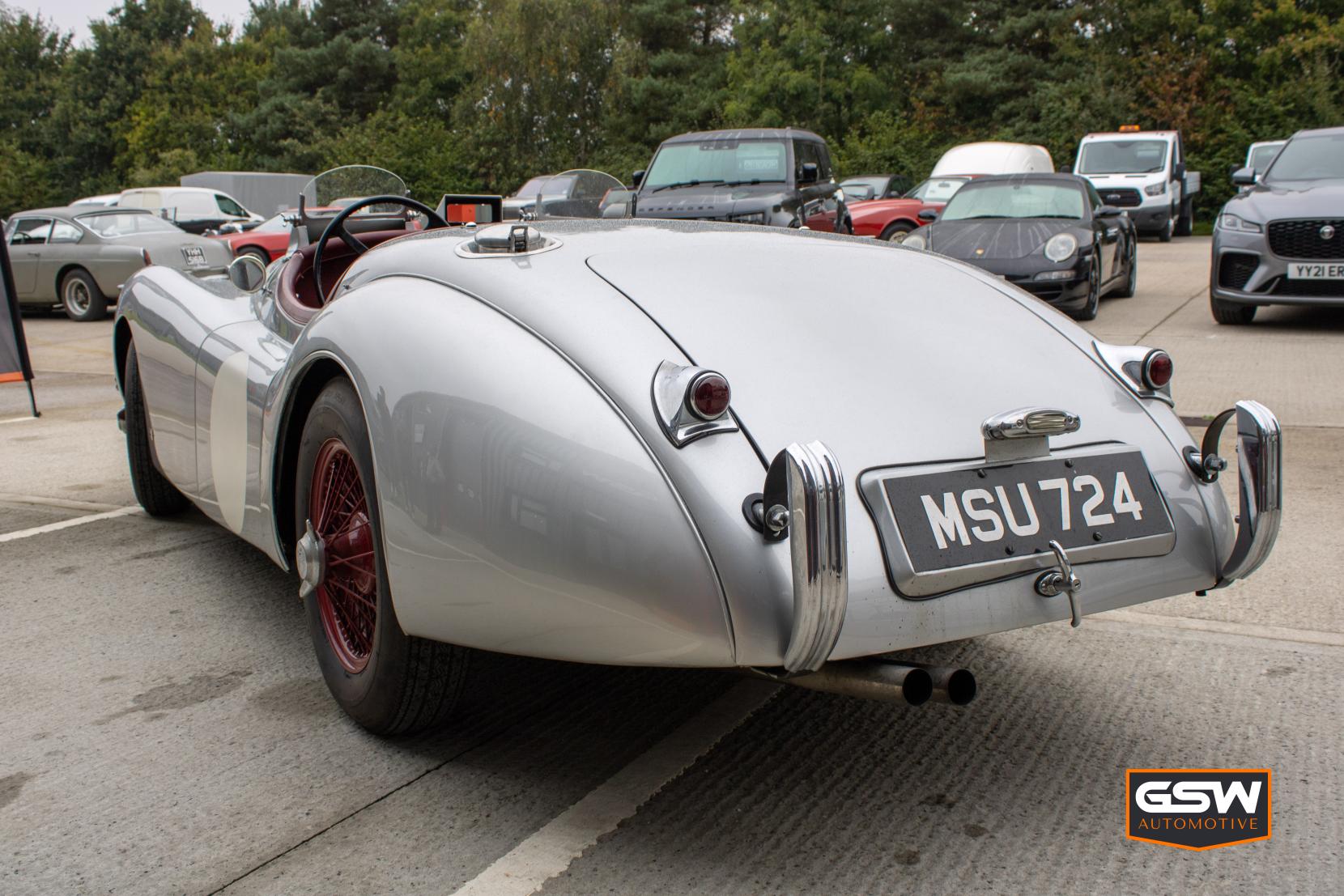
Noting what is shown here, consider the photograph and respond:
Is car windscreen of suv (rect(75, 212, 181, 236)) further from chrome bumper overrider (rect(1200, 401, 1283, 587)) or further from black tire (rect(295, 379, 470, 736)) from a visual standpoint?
chrome bumper overrider (rect(1200, 401, 1283, 587))

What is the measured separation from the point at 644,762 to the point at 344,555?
79 cm

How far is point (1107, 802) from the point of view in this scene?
2.29 m

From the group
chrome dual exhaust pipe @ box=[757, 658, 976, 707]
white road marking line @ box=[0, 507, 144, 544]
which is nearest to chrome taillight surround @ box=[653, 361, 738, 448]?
chrome dual exhaust pipe @ box=[757, 658, 976, 707]

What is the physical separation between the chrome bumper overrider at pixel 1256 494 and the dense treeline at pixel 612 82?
2848 cm

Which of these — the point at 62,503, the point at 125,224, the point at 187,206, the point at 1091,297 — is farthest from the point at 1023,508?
the point at 187,206

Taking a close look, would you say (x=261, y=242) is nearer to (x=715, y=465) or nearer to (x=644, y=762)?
(x=644, y=762)

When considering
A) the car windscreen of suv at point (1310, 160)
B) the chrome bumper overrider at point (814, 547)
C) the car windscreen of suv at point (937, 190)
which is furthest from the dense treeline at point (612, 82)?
the chrome bumper overrider at point (814, 547)

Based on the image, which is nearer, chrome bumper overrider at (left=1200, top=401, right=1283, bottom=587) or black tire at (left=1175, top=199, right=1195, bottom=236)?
chrome bumper overrider at (left=1200, top=401, right=1283, bottom=587)

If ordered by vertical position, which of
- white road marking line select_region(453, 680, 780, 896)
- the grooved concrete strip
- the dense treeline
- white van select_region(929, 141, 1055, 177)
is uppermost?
the dense treeline

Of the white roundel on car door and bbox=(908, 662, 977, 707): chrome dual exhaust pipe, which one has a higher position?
the white roundel on car door

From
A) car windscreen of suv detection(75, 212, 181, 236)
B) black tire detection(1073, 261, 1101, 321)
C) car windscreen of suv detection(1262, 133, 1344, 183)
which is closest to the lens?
car windscreen of suv detection(1262, 133, 1344, 183)

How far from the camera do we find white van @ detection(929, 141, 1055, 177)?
21.2 m

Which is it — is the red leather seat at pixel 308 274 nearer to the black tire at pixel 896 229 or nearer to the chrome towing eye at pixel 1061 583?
the chrome towing eye at pixel 1061 583

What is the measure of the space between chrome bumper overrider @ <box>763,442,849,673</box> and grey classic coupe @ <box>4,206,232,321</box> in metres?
14.3
